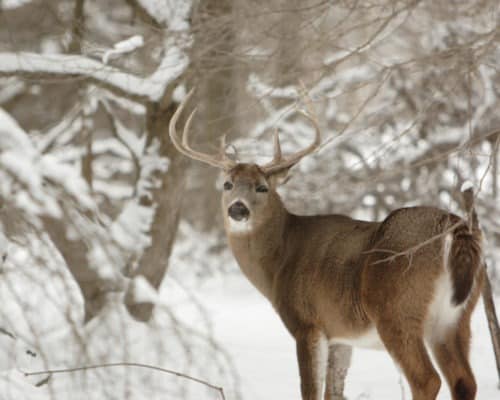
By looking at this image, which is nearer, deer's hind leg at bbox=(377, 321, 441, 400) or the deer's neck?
deer's hind leg at bbox=(377, 321, 441, 400)

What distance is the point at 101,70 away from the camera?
22.7 ft

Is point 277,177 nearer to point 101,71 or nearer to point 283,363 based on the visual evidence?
point 101,71

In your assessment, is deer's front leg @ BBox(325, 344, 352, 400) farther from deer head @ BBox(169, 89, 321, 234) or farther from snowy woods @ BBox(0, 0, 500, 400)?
deer head @ BBox(169, 89, 321, 234)

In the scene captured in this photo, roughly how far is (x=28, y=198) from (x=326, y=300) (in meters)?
2.21

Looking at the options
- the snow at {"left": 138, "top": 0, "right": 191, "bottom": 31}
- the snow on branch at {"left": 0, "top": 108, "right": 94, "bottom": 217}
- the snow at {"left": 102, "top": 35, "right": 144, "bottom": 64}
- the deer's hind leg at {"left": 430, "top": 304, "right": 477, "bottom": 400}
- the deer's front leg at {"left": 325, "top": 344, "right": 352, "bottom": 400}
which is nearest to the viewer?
the snow on branch at {"left": 0, "top": 108, "right": 94, "bottom": 217}

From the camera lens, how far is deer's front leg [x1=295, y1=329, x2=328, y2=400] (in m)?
5.52

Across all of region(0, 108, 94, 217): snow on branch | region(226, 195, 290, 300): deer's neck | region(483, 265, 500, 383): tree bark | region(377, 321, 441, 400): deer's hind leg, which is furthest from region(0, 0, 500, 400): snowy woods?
region(226, 195, 290, 300): deer's neck

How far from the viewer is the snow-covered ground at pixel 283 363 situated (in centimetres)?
680

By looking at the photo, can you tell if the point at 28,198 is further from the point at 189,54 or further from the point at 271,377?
the point at 271,377

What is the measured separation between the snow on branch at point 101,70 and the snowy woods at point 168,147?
0.02 meters

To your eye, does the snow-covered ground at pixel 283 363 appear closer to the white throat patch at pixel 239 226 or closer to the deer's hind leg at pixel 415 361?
the deer's hind leg at pixel 415 361

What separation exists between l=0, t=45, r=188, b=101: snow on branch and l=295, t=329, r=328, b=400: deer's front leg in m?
2.72

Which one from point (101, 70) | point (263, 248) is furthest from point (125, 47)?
point (263, 248)

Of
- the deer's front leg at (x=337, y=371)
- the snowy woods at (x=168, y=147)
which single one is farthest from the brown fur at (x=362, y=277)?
the deer's front leg at (x=337, y=371)
